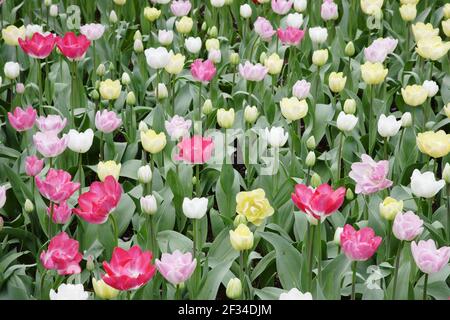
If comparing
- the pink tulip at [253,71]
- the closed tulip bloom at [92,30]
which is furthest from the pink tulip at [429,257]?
the closed tulip bloom at [92,30]

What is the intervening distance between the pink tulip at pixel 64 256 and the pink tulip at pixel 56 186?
0.73 ft

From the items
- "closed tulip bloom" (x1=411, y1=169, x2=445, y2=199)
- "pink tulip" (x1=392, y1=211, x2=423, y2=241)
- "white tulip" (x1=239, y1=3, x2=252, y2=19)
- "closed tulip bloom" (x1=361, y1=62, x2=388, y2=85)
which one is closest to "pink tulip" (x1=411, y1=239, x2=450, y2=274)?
"pink tulip" (x1=392, y1=211, x2=423, y2=241)

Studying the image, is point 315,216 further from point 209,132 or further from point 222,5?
point 222,5

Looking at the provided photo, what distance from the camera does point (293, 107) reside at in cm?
314

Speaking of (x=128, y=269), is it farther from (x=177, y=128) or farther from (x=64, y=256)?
(x=177, y=128)

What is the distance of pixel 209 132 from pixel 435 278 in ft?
3.99

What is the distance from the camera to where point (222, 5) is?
14.4 ft

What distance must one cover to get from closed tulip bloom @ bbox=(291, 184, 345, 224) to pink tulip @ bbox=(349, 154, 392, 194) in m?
0.32

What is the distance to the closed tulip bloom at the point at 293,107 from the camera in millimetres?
3125

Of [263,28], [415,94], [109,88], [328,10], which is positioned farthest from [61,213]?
[328,10]

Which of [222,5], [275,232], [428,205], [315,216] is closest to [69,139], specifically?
[275,232]

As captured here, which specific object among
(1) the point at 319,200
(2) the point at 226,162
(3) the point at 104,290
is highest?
(1) the point at 319,200

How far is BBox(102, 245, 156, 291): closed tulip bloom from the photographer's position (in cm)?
207

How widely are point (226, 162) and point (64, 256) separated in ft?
2.95
